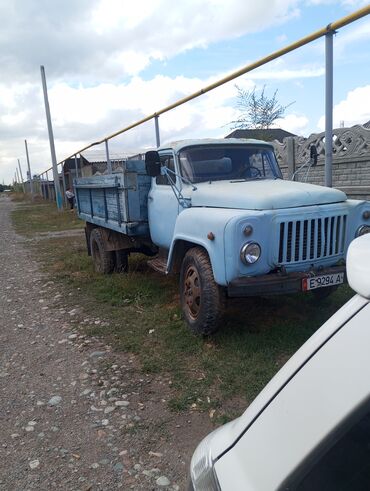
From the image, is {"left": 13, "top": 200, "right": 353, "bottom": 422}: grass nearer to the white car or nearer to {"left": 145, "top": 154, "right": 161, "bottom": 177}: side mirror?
{"left": 145, "top": 154, "right": 161, "bottom": 177}: side mirror

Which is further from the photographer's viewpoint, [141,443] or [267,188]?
[267,188]

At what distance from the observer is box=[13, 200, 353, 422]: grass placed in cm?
343

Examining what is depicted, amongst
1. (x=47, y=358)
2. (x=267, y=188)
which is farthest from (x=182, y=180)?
(x=47, y=358)

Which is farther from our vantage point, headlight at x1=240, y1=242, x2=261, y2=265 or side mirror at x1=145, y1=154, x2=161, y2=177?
side mirror at x1=145, y1=154, x2=161, y2=177

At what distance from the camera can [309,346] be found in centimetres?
103

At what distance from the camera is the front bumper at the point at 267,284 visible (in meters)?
3.57

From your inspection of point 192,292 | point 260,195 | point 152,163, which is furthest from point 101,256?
point 260,195

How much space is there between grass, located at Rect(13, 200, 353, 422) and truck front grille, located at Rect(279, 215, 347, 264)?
33.1 inches

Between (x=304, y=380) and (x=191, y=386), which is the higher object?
(x=304, y=380)

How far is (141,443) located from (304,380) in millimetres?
2199

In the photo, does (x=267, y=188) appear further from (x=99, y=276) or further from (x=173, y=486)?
(x=99, y=276)

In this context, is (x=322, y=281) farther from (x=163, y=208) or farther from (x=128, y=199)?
(x=128, y=199)

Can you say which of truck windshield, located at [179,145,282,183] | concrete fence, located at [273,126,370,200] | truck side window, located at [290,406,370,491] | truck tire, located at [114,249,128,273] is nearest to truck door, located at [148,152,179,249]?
truck windshield, located at [179,145,282,183]

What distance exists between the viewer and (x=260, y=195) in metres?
3.91
